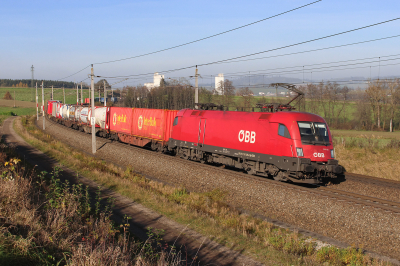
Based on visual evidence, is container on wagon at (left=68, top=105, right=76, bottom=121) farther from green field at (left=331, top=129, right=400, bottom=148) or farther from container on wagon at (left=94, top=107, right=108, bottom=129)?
green field at (left=331, top=129, right=400, bottom=148)

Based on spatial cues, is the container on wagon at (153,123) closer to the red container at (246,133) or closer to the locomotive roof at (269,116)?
the red container at (246,133)

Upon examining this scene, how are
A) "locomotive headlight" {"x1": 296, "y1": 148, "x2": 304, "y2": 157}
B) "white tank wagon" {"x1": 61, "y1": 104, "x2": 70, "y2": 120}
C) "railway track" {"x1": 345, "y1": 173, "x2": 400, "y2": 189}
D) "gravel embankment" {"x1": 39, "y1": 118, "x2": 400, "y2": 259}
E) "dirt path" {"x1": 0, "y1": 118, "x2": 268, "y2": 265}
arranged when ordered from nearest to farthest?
"dirt path" {"x1": 0, "y1": 118, "x2": 268, "y2": 265} < "gravel embankment" {"x1": 39, "y1": 118, "x2": 400, "y2": 259} < "locomotive headlight" {"x1": 296, "y1": 148, "x2": 304, "y2": 157} < "railway track" {"x1": 345, "y1": 173, "x2": 400, "y2": 189} < "white tank wagon" {"x1": 61, "y1": 104, "x2": 70, "y2": 120}

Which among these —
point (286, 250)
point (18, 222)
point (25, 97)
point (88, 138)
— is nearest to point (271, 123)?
point (286, 250)

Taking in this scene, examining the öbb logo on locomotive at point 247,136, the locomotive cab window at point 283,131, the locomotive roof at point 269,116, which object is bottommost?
the öbb logo on locomotive at point 247,136

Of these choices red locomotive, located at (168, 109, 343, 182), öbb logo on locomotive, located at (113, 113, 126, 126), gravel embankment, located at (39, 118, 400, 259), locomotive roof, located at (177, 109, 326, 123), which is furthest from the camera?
öbb logo on locomotive, located at (113, 113, 126, 126)

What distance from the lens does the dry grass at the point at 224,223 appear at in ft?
27.0

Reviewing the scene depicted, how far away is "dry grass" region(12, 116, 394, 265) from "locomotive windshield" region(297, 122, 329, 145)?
182 inches

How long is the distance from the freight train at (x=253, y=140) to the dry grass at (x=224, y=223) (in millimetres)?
3073

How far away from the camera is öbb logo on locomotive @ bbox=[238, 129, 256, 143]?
15804mm

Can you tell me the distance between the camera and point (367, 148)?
73.6 feet

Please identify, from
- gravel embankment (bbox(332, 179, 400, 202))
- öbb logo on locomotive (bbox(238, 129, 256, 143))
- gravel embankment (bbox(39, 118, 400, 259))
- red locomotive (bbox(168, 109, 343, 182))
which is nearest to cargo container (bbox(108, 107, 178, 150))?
red locomotive (bbox(168, 109, 343, 182))

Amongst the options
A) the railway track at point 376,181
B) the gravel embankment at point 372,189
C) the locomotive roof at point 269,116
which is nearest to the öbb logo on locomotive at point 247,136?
the locomotive roof at point 269,116

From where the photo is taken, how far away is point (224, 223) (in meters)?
10.6

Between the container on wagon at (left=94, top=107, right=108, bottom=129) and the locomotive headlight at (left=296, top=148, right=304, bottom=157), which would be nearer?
the locomotive headlight at (left=296, top=148, right=304, bottom=157)
